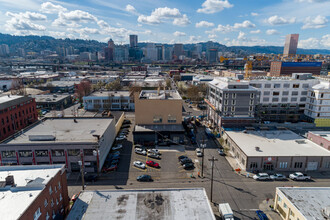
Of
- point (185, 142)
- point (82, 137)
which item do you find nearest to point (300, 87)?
point (185, 142)

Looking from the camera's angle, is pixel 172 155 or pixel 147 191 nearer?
pixel 147 191

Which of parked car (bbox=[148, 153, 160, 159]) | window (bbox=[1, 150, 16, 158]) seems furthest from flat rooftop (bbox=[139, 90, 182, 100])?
window (bbox=[1, 150, 16, 158])

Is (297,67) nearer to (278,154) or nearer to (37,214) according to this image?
(278,154)

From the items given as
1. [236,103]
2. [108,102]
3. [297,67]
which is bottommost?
[108,102]

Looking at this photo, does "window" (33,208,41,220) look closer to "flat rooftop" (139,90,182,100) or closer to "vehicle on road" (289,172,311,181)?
"flat rooftop" (139,90,182,100)

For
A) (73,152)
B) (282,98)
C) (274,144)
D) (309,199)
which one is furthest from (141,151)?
(282,98)

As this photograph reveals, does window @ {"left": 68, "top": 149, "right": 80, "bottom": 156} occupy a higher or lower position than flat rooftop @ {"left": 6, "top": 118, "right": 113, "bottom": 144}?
lower

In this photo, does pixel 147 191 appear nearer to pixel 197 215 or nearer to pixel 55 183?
pixel 197 215
